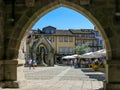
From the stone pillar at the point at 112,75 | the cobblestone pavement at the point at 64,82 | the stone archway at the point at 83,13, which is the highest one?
the stone archway at the point at 83,13

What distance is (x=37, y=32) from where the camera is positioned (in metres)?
87.0

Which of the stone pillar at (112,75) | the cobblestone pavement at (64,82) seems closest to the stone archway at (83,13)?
the stone pillar at (112,75)

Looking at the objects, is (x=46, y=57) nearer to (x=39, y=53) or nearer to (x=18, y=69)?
(x=39, y=53)

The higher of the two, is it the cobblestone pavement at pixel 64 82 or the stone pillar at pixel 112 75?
the stone pillar at pixel 112 75

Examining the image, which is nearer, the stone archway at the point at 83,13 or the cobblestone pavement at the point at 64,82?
the stone archway at the point at 83,13

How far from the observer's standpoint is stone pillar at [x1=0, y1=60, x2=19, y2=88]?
1256cm

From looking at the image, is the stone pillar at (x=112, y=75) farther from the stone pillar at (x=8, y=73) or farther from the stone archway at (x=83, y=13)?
the stone pillar at (x=8, y=73)

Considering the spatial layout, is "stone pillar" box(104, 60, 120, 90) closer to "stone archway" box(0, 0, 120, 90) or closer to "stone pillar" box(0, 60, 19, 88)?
"stone archway" box(0, 0, 120, 90)

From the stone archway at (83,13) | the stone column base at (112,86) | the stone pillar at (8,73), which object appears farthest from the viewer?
the stone pillar at (8,73)

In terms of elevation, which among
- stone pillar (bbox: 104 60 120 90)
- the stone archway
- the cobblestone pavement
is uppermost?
the stone archway

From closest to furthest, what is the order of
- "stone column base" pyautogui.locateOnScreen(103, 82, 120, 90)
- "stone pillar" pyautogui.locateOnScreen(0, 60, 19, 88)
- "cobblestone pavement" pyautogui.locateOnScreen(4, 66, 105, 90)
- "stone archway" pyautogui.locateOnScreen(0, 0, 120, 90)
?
"stone column base" pyautogui.locateOnScreen(103, 82, 120, 90) < "stone archway" pyautogui.locateOnScreen(0, 0, 120, 90) < "stone pillar" pyautogui.locateOnScreen(0, 60, 19, 88) < "cobblestone pavement" pyautogui.locateOnScreen(4, 66, 105, 90)

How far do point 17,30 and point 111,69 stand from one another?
12.5ft

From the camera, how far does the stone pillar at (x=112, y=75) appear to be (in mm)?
11766

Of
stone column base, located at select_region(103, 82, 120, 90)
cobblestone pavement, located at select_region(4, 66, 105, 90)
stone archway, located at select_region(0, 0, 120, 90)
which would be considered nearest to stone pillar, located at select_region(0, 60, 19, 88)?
stone archway, located at select_region(0, 0, 120, 90)
